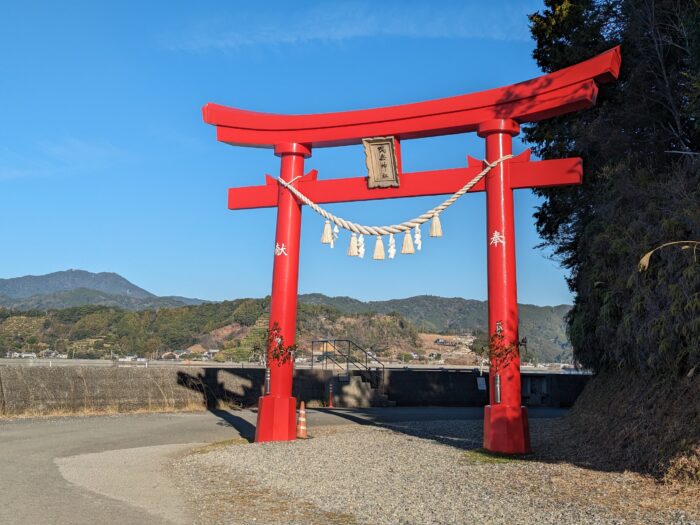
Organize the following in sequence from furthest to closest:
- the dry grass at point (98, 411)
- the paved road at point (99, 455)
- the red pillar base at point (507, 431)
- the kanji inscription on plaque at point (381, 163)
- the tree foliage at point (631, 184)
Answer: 1. the dry grass at point (98, 411)
2. the kanji inscription on plaque at point (381, 163)
3. the red pillar base at point (507, 431)
4. the tree foliage at point (631, 184)
5. the paved road at point (99, 455)

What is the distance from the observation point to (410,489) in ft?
24.0

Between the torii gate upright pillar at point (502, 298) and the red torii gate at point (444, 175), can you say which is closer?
the torii gate upright pillar at point (502, 298)

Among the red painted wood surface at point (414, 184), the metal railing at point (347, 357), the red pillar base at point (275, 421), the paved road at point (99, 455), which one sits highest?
the red painted wood surface at point (414, 184)

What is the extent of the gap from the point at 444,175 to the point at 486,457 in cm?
494

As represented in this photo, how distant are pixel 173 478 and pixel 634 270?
24.1 ft

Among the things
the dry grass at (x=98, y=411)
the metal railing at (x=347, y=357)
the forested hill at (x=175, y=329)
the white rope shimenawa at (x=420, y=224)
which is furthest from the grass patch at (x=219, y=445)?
the forested hill at (x=175, y=329)

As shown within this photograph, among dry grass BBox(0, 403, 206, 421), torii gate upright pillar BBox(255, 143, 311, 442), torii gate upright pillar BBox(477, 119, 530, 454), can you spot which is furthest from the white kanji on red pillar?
dry grass BBox(0, 403, 206, 421)

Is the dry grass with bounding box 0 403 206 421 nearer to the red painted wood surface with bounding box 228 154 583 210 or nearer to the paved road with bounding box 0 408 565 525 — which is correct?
the paved road with bounding box 0 408 565 525

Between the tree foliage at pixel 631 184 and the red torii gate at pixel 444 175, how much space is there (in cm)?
155

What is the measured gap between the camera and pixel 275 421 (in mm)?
11734

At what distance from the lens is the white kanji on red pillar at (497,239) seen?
10680 millimetres

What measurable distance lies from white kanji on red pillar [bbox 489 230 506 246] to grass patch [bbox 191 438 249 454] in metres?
5.77

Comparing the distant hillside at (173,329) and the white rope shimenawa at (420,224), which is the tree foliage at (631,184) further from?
the distant hillside at (173,329)

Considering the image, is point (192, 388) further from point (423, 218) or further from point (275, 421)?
point (423, 218)
